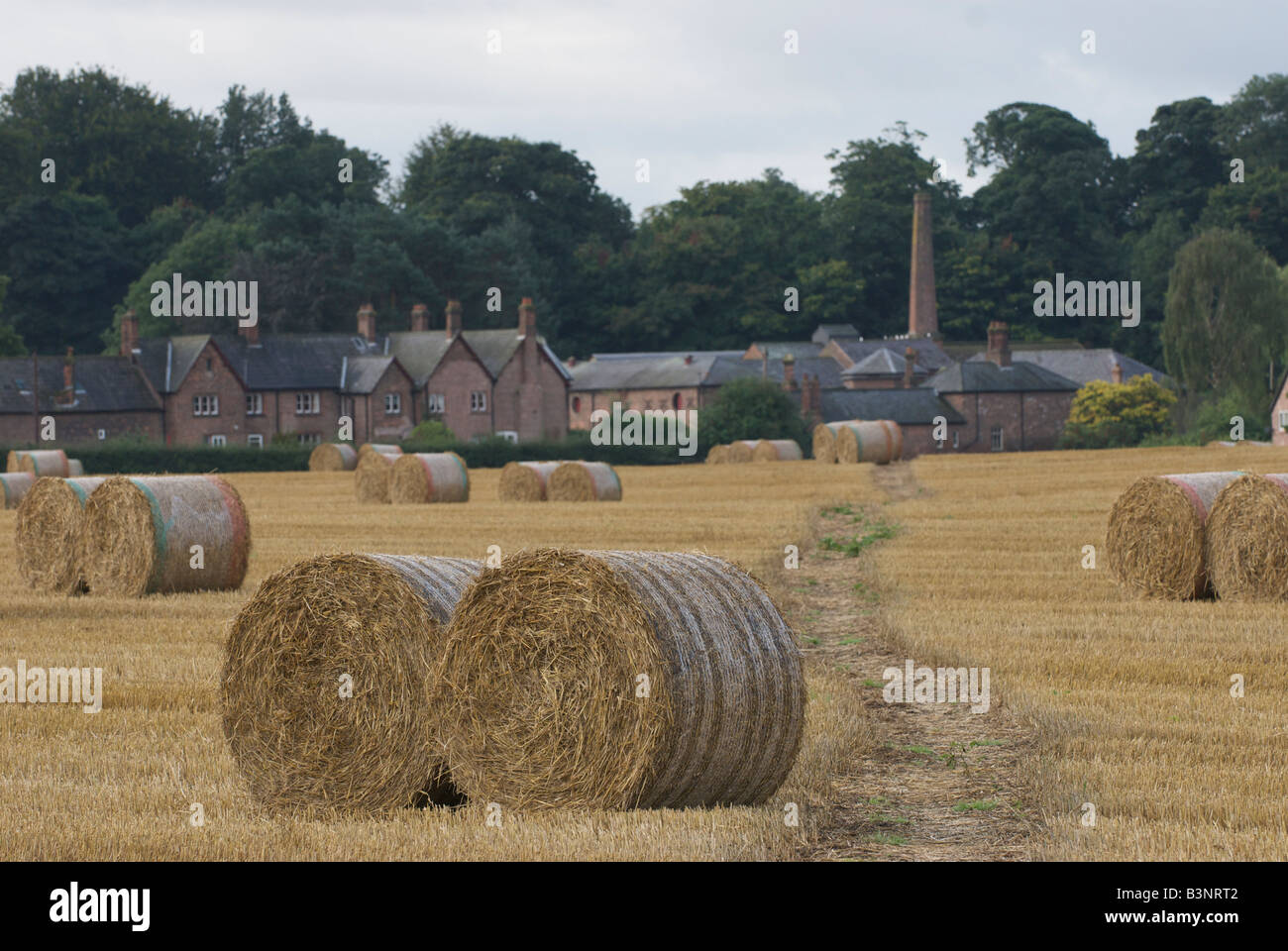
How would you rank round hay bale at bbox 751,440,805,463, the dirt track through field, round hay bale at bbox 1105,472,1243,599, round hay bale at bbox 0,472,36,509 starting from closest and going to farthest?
1. the dirt track through field
2. round hay bale at bbox 1105,472,1243,599
3. round hay bale at bbox 0,472,36,509
4. round hay bale at bbox 751,440,805,463

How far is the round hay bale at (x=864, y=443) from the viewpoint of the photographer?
60.4 metres

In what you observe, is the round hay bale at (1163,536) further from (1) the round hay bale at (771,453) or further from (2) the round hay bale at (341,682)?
(1) the round hay bale at (771,453)

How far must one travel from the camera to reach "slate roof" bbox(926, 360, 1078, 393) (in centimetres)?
9631

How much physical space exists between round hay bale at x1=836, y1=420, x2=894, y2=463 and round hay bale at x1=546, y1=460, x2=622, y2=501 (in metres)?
21.0

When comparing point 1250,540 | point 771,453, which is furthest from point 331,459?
point 1250,540

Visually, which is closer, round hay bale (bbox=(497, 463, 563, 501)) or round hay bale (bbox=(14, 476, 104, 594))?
round hay bale (bbox=(14, 476, 104, 594))

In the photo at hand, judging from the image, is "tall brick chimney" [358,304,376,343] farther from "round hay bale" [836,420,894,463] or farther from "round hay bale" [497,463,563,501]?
"round hay bale" [497,463,563,501]

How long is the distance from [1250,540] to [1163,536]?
107 cm

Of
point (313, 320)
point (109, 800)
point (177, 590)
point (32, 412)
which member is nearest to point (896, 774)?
point (109, 800)

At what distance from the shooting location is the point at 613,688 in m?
9.09

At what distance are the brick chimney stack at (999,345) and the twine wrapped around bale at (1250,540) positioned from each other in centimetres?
8343

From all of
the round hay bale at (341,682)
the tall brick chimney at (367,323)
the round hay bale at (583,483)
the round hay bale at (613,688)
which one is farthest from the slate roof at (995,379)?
the round hay bale at (613,688)

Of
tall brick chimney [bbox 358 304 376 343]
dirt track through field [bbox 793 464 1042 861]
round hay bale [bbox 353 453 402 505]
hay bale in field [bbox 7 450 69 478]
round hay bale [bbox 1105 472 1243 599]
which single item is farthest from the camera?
tall brick chimney [bbox 358 304 376 343]

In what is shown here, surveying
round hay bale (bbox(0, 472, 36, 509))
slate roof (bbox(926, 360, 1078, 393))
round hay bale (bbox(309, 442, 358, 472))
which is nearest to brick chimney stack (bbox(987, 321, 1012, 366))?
slate roof (bbox(926, 360, 1078, 393))
